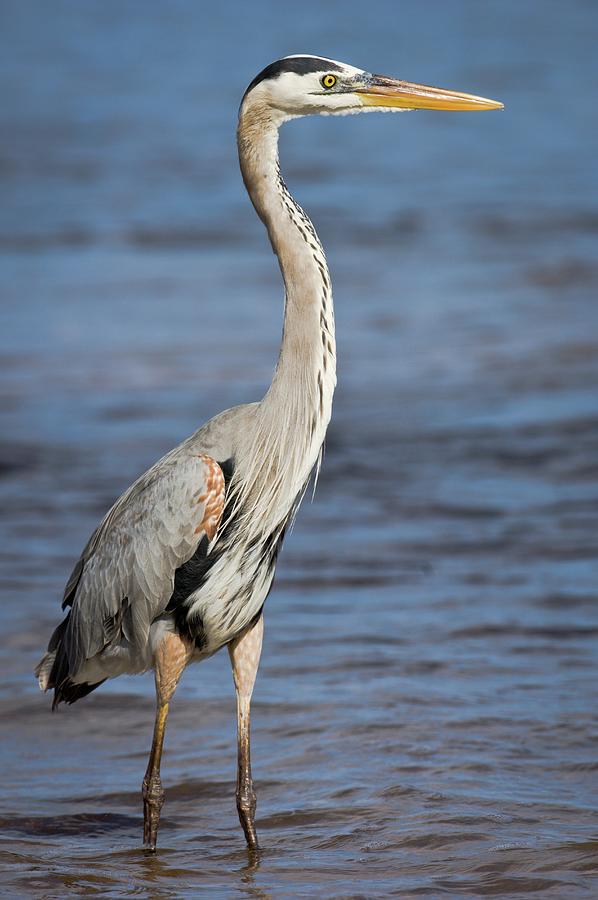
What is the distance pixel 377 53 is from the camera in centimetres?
3194

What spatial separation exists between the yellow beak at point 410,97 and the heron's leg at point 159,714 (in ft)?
6.57

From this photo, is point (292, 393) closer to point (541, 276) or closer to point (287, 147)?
point (541, 276)

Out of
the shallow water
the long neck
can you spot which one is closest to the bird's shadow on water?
the shallow water

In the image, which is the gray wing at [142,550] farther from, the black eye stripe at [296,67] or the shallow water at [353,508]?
the black eye stripe at [296,67]

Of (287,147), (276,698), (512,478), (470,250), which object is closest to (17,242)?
(470,250)

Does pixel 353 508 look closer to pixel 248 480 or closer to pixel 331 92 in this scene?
pixel 248 480

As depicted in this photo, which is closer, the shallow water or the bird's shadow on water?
the bird's shadow on water

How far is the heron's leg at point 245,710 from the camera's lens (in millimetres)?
5176

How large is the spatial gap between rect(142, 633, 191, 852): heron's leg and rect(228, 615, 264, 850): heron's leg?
209mm

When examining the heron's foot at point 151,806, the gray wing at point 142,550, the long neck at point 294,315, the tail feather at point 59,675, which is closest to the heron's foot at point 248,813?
the heron's foot at point 151,806

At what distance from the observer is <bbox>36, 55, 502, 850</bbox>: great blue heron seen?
16.5 feet

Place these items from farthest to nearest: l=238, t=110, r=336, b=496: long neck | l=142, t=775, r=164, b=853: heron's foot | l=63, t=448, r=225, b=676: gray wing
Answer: l=142, t=775, r=164, b=853: heron's foot
l=63, t=448, r=225, b=676: gray wing
l=238, t=110, r=336, b=496: long neck

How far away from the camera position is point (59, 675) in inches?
224

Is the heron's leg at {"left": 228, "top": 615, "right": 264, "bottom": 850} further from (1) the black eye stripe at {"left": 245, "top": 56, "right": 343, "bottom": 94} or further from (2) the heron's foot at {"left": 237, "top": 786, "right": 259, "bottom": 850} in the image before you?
(1) the black eye stripe at {"left": 245, "top": 56, "right": 343, "bottom": 94}
